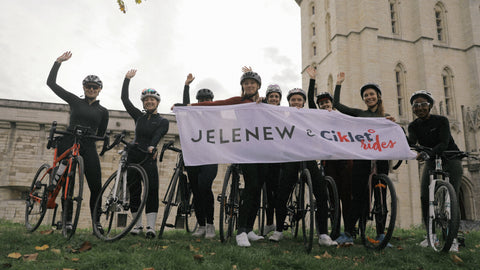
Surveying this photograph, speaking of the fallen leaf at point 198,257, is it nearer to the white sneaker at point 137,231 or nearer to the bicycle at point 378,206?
the white sneaker at point 137,231

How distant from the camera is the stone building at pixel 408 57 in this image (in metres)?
29.2

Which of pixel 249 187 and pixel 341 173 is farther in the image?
pixel 341 173

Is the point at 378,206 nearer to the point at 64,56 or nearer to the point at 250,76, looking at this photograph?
the point at 250,76

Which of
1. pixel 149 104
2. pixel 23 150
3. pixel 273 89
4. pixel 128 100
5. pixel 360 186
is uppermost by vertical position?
pixel 23 150

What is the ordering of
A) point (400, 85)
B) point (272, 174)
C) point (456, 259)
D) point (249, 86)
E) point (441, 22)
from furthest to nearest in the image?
point (441, 22)
point (400, 85)
point (272, 174)
point (249, 86)
point (456, 259)

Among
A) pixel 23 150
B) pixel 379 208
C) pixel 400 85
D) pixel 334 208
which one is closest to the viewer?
pixel 379 208

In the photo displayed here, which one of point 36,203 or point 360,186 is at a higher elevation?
point 360,186

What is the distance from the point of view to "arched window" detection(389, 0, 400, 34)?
32219 mm

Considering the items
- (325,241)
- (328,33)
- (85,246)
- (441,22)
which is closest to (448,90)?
(441,22)

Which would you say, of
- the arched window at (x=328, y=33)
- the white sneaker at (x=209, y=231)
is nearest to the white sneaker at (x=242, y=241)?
the white sneaker at (x=209, y=231)

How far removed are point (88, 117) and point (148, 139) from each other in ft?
3.38

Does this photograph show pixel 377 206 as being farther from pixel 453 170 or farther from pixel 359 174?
pixel 453 170

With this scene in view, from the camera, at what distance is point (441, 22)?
33.6 metres

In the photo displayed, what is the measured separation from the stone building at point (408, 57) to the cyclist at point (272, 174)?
79.0ft
